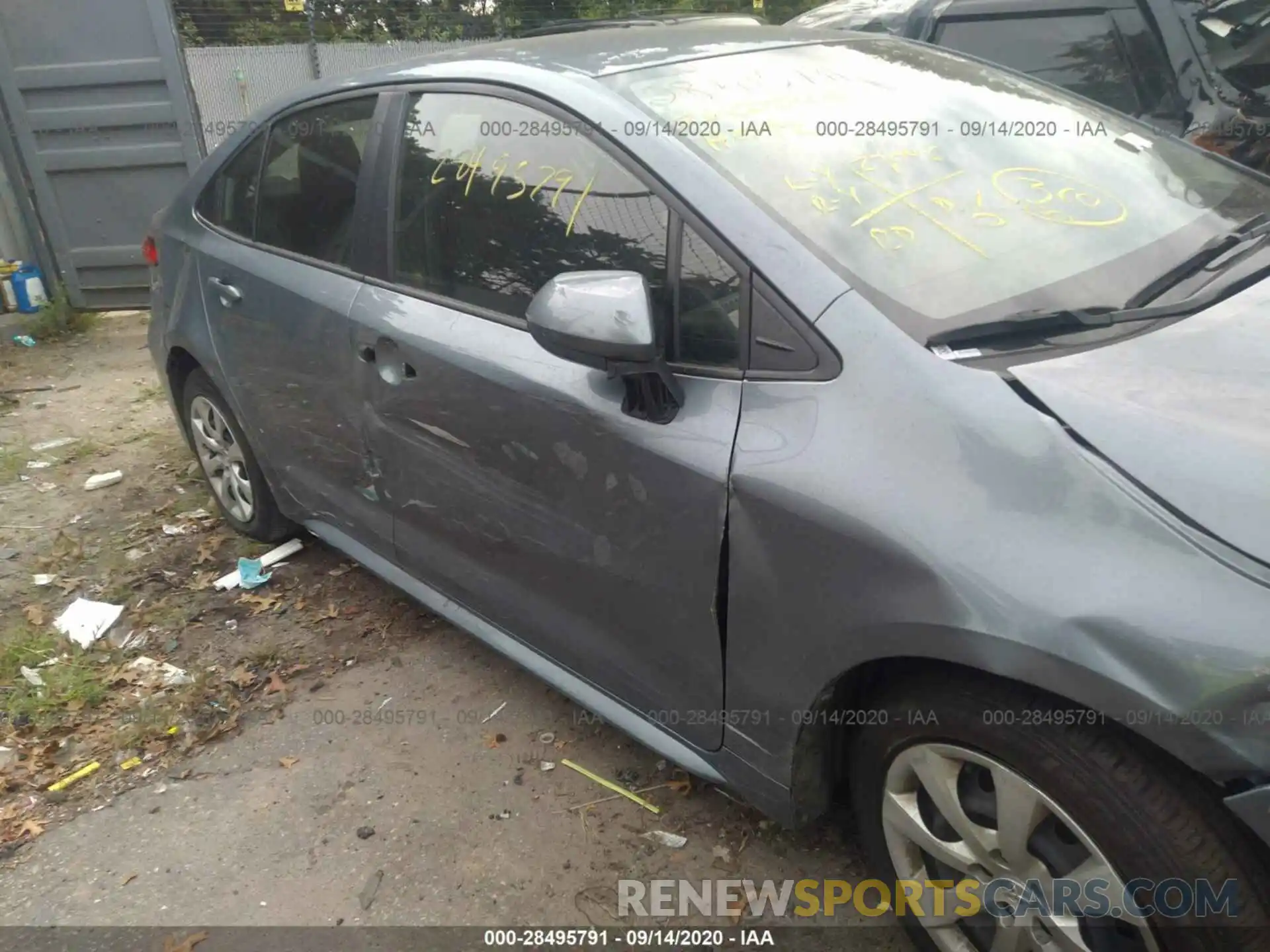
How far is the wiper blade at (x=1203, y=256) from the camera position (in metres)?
1.80

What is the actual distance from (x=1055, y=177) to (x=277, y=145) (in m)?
2.33

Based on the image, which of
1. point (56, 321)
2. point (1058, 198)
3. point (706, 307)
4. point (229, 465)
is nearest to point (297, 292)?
point (229, 465)

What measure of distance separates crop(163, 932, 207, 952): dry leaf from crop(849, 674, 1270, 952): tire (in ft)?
4.95

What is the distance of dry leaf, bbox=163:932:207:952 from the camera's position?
2.12m

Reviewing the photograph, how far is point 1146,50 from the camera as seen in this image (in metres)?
4.41

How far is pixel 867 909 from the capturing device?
6.84 feet

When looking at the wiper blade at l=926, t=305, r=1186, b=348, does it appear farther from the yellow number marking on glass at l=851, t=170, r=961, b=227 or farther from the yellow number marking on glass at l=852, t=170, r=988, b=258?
the yellow number marking on glass at l=851, t=170, r=961, b=227

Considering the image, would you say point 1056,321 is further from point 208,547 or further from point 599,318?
point 208,547

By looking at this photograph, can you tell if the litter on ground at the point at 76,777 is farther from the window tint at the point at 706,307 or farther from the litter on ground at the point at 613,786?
the window tint at the point at 706,307

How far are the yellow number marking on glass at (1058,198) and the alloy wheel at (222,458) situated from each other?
269 cm

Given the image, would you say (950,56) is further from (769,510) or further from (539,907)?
(539,907)

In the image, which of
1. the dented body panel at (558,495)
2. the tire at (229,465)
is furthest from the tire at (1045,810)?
the tire at (229,465)

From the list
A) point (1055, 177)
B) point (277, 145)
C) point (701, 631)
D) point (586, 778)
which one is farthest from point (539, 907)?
point (277, 145)

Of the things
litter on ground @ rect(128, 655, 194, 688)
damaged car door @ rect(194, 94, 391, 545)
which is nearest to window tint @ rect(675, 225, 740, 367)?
damaged car door @ rect(194, 94, 391, 545)
